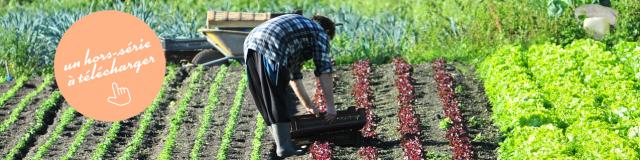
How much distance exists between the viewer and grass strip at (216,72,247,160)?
1150cm

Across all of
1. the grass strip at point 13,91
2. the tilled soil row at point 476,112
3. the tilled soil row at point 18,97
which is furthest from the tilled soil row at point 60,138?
the tilled soil row at point 476,112

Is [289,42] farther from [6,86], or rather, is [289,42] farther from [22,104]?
[6,86]

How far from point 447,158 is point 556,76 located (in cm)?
263

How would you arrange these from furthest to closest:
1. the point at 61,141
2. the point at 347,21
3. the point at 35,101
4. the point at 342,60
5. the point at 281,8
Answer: the point at 281,8
the point at 347,21
the point at 342,60
the point at 35,101
the point at 61,141

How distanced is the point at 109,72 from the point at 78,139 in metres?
1.83

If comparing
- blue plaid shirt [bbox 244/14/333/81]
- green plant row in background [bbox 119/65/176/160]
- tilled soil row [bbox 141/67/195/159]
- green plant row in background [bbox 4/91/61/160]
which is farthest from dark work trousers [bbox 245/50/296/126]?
green plant row in background [bbox 4/91/61/160]

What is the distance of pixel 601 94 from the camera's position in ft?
40.5

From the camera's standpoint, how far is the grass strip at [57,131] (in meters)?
11.7

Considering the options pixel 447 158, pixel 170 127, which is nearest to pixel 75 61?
pixel 170 127

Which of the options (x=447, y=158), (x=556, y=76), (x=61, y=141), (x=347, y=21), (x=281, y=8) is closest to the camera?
(x=447, y=158)

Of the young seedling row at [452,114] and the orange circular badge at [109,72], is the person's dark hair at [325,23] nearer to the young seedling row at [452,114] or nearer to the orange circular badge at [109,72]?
the young seedling row at [452,114]

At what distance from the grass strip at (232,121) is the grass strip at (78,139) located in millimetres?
1155

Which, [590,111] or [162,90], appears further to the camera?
[162,90]

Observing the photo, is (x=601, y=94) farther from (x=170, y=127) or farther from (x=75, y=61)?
(x=75, y=61)
